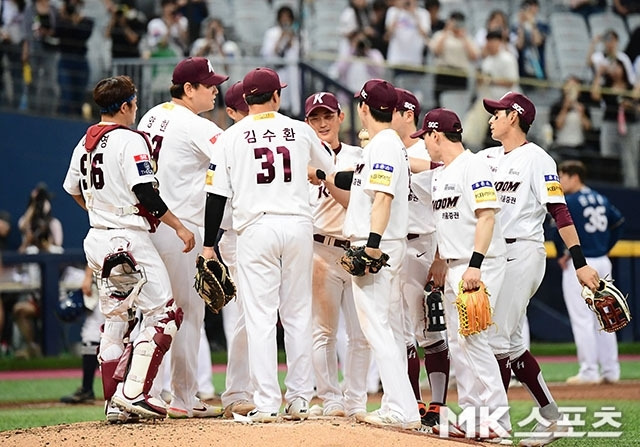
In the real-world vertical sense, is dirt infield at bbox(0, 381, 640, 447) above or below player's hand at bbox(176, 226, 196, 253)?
below

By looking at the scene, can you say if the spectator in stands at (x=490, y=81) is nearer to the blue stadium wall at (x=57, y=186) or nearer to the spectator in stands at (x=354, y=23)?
the spectator in stands at (x=354, y=23)

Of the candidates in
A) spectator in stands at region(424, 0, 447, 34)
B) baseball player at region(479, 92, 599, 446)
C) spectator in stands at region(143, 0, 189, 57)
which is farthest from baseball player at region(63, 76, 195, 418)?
spectator in stands at region(424, 0, 447, 34)

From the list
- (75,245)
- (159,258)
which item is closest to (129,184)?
(159,258)

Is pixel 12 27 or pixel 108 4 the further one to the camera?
pixel 108 4

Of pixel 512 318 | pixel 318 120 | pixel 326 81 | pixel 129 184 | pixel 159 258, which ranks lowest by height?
pixel 512 318

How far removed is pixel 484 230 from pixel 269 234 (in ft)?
4.66

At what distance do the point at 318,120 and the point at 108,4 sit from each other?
9.50m

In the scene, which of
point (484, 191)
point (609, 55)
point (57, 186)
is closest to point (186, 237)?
point (484, 191)

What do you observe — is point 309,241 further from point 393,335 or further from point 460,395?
point 460,395

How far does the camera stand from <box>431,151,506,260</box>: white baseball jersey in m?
7.56

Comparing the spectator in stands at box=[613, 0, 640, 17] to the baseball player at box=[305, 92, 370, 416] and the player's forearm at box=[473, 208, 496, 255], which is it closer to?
the baseball player at box=[305, 92, 370, 416]

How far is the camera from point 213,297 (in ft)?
24.5

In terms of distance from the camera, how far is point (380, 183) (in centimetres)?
722

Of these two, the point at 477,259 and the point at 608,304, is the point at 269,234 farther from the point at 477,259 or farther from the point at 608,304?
the point at 608,304
